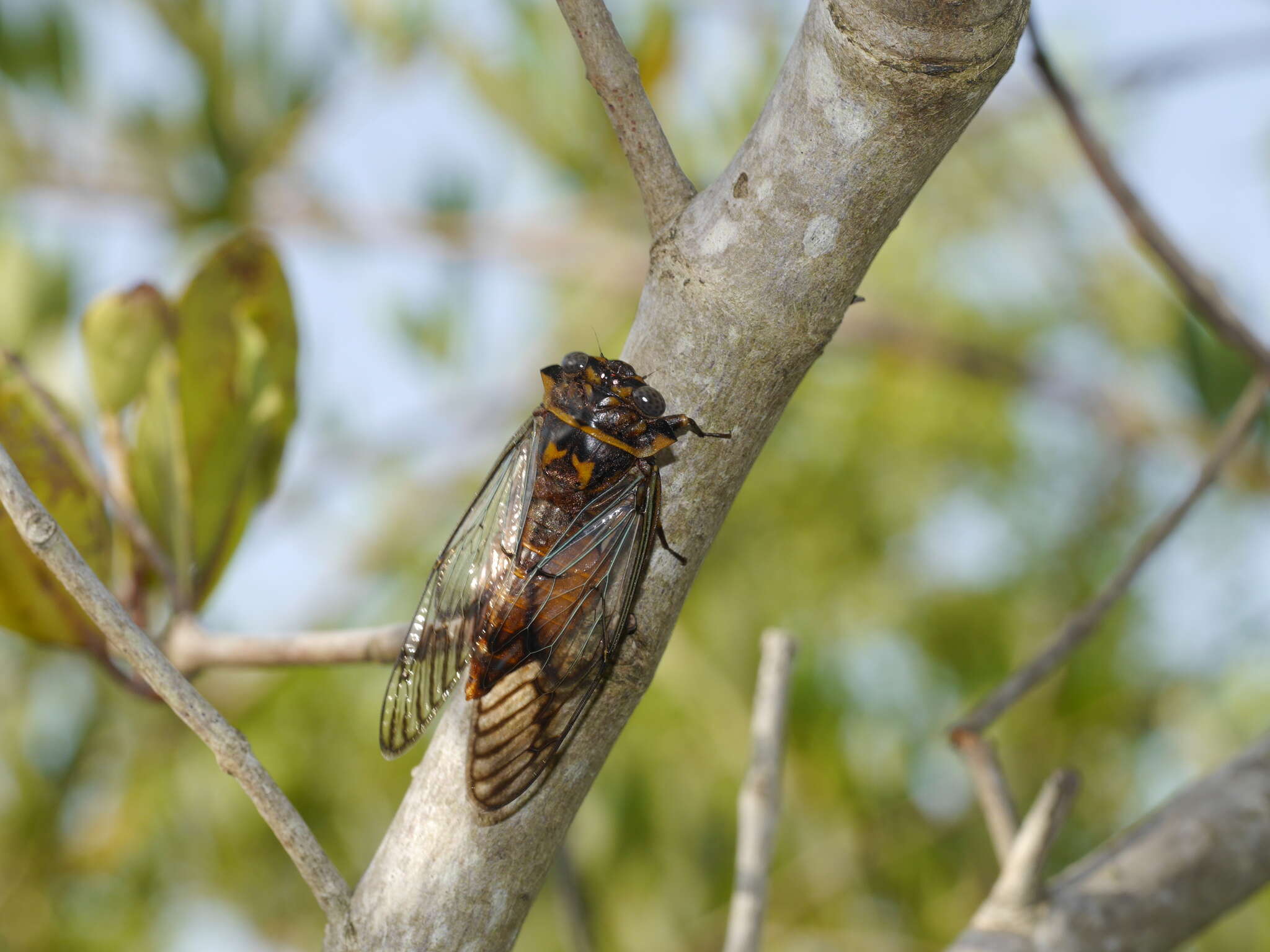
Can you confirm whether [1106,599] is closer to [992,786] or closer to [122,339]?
[992,786]

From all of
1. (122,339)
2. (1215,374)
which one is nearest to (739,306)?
(122,339)

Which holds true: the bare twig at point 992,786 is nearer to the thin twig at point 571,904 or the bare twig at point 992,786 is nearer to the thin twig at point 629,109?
the thin twig at point 571,904

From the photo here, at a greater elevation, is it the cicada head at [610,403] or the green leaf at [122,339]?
the green leaf at [122,339]

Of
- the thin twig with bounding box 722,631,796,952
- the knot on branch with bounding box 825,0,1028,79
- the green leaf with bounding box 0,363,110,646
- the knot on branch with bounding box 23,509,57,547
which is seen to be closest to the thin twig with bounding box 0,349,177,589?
the green leaf with bounding box 0,363,110,646

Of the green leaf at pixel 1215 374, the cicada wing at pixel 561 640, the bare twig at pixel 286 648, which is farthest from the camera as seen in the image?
the green leaf at pixel 1215 374

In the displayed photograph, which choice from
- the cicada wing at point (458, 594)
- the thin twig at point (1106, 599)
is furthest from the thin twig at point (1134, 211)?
the cicada wing at point (458, 594)

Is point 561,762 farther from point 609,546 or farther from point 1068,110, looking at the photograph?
point 1068,110

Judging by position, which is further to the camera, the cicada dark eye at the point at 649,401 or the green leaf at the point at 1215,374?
the green leaf at the point at 1215,374
